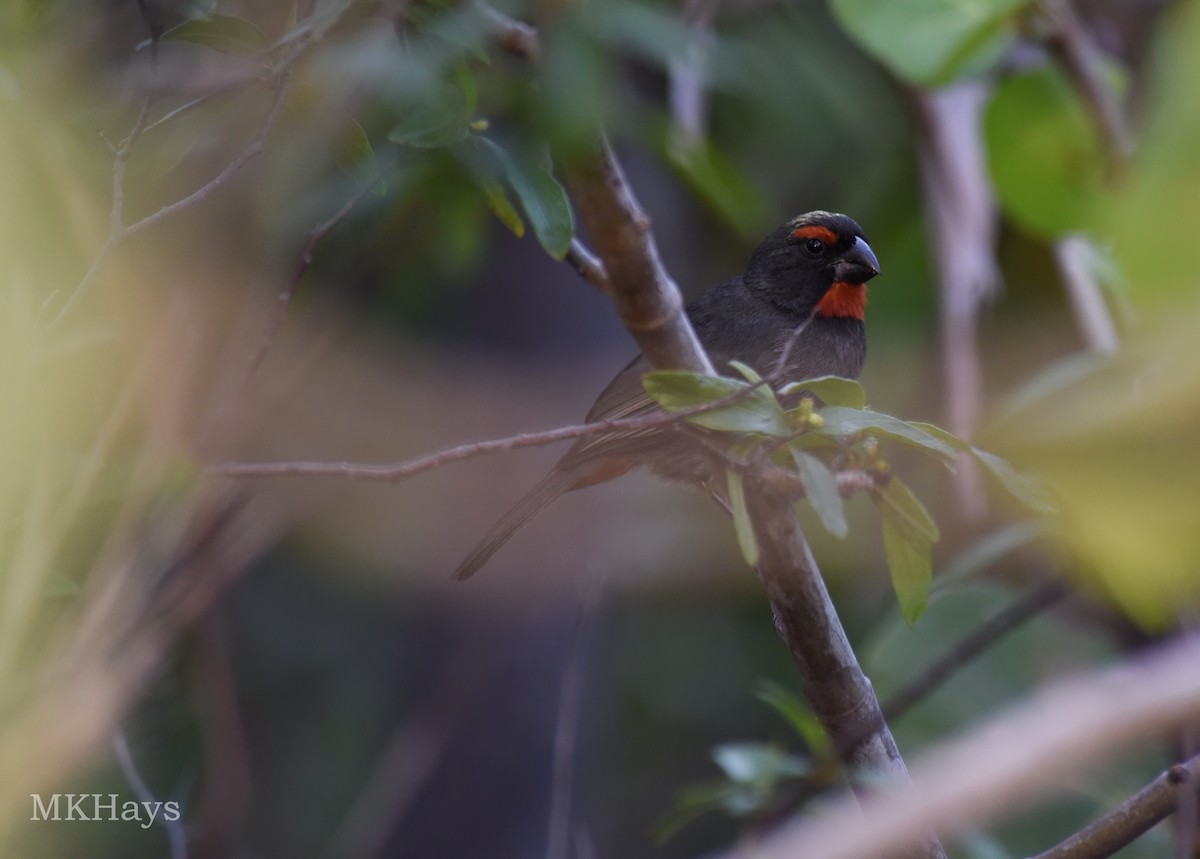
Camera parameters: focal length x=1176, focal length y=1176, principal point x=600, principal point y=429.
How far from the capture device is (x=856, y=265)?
2.99 metres

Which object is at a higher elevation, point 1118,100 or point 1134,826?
point 1118,100

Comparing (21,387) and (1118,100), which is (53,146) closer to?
(21,387)

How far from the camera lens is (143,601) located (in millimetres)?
2428

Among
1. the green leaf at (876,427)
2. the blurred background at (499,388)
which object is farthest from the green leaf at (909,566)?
the blurred background at (499,388)

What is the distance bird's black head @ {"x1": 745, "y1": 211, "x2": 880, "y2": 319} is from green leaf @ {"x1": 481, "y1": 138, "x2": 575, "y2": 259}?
1.26 meters

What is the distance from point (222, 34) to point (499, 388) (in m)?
2.54

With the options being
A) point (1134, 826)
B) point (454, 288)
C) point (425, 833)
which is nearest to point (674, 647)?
point (425, 833)

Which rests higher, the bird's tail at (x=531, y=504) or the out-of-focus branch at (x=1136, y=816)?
the bird's tail at (x=531, y=504)

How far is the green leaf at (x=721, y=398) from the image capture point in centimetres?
167

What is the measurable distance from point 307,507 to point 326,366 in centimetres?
77

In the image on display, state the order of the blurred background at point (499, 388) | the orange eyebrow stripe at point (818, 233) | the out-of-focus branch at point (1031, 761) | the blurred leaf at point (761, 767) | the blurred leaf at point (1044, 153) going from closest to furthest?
the out-of-focus branch at point (1031, 761) → the blurred background at point (499, 388) → the blurred leaf at point (761, 767) → the orange eyebrow stripe at point (818, 233) → the blurred leaf at point (1044, 153)

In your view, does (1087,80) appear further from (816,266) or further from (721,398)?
(721,398)

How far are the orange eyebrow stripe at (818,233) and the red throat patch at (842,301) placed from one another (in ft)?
0.37

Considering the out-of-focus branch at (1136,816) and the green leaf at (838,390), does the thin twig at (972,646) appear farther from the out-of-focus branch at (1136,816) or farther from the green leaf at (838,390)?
the green leaf at (838,390)
